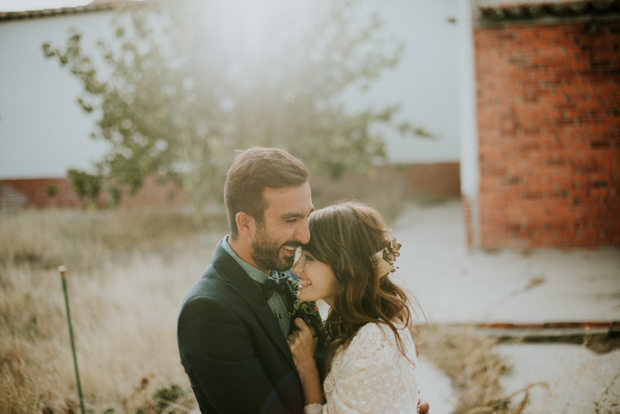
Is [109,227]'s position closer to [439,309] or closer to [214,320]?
[439,309]

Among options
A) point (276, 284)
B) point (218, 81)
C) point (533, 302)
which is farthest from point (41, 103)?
point (533, 302)

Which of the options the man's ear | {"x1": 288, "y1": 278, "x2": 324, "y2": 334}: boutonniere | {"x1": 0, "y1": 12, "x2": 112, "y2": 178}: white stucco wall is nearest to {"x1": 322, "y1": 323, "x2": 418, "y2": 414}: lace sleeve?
{"x1": 288, "y1": 278, "x2": 324, "y2": 334}: boutonniere

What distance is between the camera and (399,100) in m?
13.1

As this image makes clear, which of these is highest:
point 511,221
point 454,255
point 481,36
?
point 481,36

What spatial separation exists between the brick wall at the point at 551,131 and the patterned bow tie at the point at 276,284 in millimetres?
5022

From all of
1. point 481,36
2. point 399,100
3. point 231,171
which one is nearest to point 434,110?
point 399,100

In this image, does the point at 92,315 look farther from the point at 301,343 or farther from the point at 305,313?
the point at 301,343

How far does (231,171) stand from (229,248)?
0.35 metres

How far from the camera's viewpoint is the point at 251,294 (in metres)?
1.64

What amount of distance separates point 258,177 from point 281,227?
240mm

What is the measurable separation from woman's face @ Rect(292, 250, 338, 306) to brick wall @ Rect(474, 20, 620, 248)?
496 cm

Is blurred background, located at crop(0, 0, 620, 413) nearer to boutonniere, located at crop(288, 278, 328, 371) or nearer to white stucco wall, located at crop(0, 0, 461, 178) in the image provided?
white stucco wall, located at crop(0, 0, 461, 178)

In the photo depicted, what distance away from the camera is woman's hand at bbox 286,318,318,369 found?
1.69m

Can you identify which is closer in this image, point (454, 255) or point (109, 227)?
point (454, 255)
